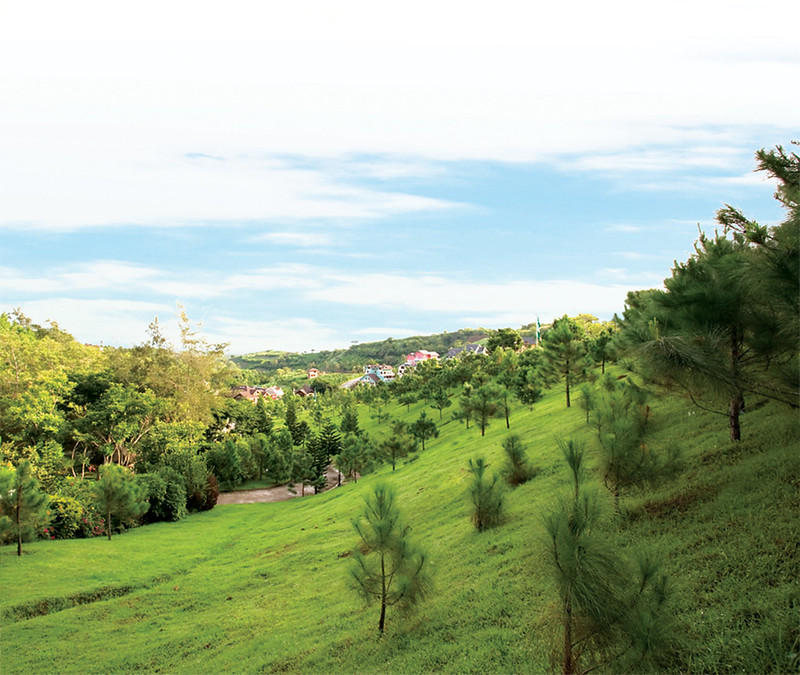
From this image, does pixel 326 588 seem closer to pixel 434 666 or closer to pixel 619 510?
pixel 434 666

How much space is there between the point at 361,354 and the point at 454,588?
547 ft

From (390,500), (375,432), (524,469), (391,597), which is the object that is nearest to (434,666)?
(391,597)

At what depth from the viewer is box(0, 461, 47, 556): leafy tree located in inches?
692

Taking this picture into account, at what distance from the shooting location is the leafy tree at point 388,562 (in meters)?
7.78

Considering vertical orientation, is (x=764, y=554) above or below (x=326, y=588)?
above

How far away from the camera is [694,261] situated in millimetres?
9758

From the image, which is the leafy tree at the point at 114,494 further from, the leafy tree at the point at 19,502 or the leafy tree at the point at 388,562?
the leafy tree at the point at 388,562

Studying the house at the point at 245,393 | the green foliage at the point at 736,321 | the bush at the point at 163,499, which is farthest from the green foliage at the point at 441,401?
the green foliage at the point at 736,321

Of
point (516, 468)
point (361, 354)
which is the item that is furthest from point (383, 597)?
point (361, 354)

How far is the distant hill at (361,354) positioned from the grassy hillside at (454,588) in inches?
5290

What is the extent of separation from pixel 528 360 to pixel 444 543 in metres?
30.1

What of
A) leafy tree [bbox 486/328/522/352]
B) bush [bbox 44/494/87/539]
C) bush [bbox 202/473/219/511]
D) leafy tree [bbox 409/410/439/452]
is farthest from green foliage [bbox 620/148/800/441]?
leafy tree [bbox 486/328/522/352]

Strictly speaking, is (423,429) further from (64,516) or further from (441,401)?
(64,516)

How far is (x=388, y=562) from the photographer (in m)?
7.94
